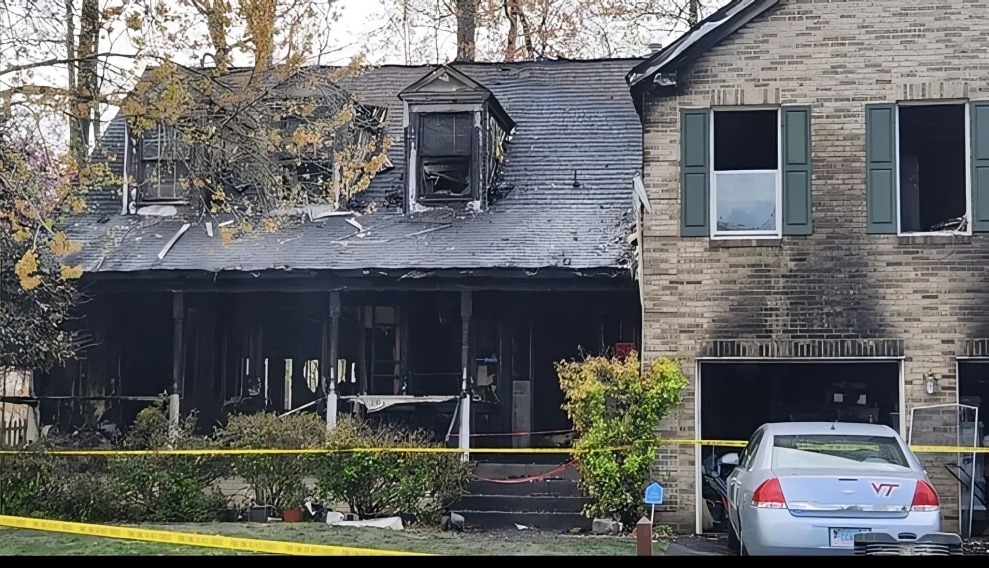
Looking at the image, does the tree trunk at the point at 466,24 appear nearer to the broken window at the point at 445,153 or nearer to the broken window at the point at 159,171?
the broken window at the point at 445,153

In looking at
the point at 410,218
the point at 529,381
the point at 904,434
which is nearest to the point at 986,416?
the point at 904,434

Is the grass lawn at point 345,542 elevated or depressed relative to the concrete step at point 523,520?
elevated

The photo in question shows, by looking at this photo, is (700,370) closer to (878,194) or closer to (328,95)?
(878,194)

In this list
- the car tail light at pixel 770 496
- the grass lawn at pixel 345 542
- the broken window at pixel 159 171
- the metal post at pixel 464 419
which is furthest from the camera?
the broken window at pixel 159 171

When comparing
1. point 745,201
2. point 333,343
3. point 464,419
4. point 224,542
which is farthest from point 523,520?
point 224,542

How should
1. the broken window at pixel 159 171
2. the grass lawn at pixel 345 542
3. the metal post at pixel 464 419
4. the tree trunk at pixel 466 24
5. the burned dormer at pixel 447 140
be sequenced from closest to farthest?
the grass lawn at pixel 345 542 < the metal post at pixel 464 419 < the burned dormer at pixel 447 140 < the broken window at pixel 159 171 < the tree trunk at pixel 466 24

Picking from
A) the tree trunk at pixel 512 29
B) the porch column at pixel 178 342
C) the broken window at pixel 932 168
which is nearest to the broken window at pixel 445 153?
the porch column at pixel 178 342

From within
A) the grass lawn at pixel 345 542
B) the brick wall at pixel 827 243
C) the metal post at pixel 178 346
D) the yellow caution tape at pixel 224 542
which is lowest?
the grass lawn at pixel 345 542

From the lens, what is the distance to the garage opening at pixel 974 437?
1449cm

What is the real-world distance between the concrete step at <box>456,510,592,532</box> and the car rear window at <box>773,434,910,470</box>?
419 centimetres

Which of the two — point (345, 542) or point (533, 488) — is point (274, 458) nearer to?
point (345, 542)

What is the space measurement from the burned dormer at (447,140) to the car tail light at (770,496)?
9.46 m

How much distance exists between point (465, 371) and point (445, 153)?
153 inches

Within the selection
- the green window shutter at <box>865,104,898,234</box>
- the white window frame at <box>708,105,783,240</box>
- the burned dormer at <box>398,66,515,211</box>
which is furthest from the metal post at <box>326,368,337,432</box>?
the green window shutter at <box>865,104,898,234</box>
